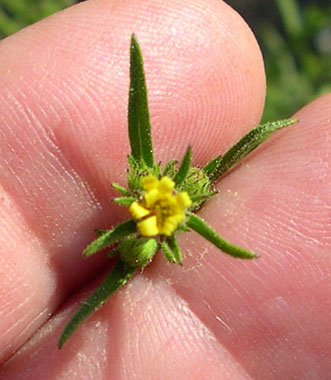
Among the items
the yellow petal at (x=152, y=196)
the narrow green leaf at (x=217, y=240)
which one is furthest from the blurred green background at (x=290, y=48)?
the yellow petal at (x=152, y=196)

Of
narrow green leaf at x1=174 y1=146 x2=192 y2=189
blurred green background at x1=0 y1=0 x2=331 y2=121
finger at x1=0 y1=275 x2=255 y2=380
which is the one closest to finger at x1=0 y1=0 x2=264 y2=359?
finger at x1=0 y1=275 x2=255 y2=380

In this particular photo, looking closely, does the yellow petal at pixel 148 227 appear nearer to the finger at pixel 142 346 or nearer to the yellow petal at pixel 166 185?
the yellow petal at pixel 166 185

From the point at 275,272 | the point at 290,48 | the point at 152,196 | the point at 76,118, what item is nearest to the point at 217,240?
the point at 152,196

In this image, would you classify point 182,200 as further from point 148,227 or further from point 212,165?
point 212,165

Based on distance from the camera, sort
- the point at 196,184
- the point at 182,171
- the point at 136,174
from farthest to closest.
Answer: the point at 196,184
the point at 136,174
the point at 182,171

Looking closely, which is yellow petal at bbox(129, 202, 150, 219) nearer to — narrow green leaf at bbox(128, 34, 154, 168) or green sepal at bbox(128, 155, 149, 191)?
green sepal at bbox(128, 155, 149, 191)

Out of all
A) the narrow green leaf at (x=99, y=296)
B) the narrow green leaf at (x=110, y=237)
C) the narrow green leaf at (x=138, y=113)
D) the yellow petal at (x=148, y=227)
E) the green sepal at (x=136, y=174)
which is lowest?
the narrow green leaf at (x=99, y=296)
